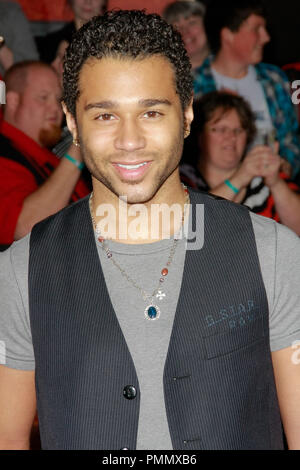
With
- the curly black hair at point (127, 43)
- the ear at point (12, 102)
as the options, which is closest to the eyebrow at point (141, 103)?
the curly black hair at point (127, 43)

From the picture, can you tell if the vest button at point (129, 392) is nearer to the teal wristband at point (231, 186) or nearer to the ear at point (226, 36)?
the teal wristband at point (231, 186)

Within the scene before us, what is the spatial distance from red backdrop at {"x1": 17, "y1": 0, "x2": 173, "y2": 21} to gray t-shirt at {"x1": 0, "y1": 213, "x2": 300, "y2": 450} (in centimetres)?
264

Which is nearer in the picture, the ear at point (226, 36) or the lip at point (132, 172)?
the lip at point (132, 172)

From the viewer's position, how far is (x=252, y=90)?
3.95 m

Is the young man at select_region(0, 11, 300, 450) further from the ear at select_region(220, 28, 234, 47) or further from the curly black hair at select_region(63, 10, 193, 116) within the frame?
the ear at select_region(220, 28, 234, 47)

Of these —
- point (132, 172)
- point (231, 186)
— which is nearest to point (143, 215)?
point (132, 172)

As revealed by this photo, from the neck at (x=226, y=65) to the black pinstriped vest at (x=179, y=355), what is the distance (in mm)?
2519

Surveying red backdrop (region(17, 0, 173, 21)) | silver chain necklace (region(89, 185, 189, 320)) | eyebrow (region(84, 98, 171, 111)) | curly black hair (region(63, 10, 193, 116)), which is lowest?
silver chain necklace (region(89, 185, 189, 320))

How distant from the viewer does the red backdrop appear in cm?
385

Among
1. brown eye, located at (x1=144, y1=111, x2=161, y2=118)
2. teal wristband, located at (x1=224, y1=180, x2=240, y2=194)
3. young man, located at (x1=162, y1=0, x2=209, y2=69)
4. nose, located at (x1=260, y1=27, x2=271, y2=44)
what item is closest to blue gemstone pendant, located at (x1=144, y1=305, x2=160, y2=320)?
brown eye, located at (x1=144, y1=111, x2=161, y2=118)

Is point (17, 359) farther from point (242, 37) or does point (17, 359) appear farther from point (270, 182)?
point (242, 37)

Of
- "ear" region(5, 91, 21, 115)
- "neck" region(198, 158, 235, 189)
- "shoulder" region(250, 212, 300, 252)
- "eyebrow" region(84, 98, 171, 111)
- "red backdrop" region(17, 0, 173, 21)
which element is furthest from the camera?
"red backdrop" region(17, 0, 173, 21)

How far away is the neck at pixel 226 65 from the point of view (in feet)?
12.9

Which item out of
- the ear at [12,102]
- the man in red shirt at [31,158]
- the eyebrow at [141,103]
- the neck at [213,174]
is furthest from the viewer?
the neck at [213,174]
